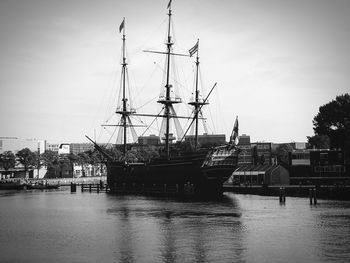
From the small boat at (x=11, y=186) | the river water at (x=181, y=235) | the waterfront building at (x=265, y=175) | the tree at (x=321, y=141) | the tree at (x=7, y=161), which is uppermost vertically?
the tree at (x=321, y=141)

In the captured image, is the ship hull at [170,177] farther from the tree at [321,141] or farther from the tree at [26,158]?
the tree at [26,158]

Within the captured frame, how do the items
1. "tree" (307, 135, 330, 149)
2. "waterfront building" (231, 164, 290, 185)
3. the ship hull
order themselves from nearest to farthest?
the ship hull
"waterfront building" (231, 164, 290, 185)
"tree" (307, 135, 330, 149)

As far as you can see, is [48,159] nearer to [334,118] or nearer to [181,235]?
[334,118]

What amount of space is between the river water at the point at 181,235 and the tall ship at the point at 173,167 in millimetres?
25371

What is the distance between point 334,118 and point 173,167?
43092 mm

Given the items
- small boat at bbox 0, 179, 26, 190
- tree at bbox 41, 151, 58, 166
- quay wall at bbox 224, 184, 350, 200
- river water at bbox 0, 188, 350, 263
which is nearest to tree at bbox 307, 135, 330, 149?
quay wall at bbox 224, 184, 350, 200

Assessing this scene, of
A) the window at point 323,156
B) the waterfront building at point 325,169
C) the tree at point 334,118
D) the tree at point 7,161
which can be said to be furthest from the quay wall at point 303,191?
the tree at point 7,161

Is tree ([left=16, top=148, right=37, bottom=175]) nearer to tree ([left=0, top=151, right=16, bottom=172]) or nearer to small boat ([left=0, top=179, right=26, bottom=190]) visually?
tree ([left=0, top=151, right=16, bottom=172])

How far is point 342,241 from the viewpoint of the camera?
37.1 meters

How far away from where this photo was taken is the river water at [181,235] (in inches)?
1266

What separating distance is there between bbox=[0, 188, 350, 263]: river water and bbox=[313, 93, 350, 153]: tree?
5104 centimetres

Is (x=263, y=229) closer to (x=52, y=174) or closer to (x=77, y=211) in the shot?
(x=77, y=211)

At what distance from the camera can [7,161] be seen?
179125 mm

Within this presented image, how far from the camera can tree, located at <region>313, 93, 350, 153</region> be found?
367 feet
